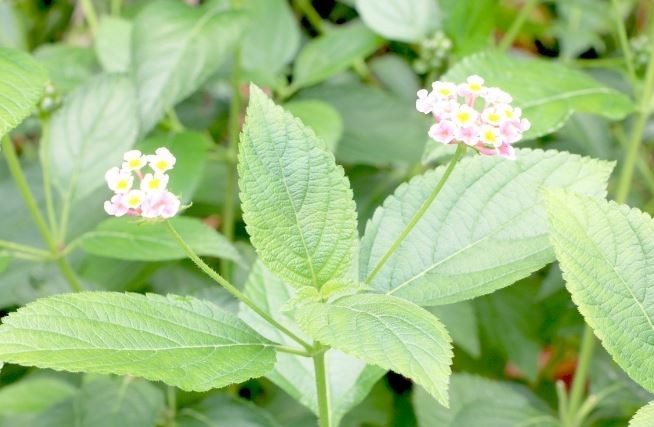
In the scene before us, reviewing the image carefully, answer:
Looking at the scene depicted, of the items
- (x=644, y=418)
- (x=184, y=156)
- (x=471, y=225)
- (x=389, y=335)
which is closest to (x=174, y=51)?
(x=184, y=156)

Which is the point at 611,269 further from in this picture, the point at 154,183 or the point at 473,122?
the point at 154,183

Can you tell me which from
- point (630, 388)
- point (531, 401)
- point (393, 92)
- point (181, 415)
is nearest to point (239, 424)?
point (181, 415)

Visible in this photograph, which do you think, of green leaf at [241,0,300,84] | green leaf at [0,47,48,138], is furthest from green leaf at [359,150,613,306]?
green leaf at [241,0,300,84]

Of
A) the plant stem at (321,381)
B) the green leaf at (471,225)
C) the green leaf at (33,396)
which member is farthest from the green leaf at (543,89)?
the green leaf at (33,396)

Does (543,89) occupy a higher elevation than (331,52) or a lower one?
higher

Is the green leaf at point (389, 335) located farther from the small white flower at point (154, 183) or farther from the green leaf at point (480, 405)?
the green leaf at point (480, 405)

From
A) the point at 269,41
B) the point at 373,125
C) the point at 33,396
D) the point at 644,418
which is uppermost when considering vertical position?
the point at 644,418

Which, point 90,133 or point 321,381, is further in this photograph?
point 90,133
